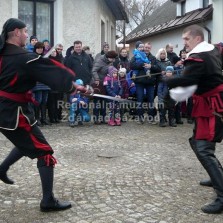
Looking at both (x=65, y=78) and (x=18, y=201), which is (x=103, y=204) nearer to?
(x=18, y=201)

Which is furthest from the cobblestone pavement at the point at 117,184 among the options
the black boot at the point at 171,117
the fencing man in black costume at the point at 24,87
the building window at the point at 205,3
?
the building window at the point at 205,3

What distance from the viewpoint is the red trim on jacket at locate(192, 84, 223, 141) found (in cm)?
431

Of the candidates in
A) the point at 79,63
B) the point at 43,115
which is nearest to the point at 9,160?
the point at 43,115

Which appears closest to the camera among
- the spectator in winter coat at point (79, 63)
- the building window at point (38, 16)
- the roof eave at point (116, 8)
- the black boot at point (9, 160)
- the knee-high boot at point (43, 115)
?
the black boot at point (9, 160)

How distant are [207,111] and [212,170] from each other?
622mm

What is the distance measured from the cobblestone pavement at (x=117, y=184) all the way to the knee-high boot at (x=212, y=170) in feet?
0.31

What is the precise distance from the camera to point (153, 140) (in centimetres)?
823

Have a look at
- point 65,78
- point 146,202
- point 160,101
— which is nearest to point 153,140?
point 160,101

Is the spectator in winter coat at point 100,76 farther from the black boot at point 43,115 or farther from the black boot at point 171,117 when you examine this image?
the black boot at point 171,117

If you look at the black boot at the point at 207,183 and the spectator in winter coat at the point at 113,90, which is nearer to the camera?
the black boot at the point at 207,183

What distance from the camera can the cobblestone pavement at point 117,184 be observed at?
4.14 m

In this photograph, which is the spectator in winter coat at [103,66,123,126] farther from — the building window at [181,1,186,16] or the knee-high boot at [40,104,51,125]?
the building window at [181,1,186,16]

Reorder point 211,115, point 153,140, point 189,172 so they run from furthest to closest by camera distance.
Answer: point 153,140 → point 189,172 → point 211,115

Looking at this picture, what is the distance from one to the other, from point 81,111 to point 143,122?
164 cm
